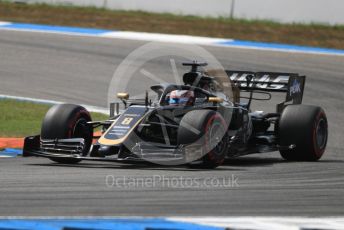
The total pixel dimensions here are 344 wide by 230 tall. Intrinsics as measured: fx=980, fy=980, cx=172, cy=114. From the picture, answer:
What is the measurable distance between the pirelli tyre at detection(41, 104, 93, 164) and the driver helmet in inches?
45.9

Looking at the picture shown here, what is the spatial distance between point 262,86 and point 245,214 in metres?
5.69

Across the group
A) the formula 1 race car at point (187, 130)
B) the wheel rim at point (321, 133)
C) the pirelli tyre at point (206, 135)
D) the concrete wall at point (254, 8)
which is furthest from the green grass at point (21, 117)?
the concrete wall at point (254, 8)

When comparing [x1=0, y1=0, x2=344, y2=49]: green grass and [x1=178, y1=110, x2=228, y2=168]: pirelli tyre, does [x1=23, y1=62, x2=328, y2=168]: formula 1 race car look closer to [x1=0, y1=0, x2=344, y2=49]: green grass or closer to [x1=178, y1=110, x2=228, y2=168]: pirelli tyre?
[x1=178, y1=110, x2=228, y2=168]: pirelli tyre

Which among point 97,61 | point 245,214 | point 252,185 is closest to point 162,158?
point 252,185

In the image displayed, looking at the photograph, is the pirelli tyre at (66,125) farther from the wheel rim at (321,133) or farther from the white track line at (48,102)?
the white track line at (48,102)

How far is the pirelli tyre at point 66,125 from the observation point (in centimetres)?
1219

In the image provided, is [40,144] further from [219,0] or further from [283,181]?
[219,0]

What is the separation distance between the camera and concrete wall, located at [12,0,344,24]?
82.7ft

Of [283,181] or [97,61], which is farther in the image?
[97,61]

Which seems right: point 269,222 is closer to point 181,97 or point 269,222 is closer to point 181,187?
point 181,187

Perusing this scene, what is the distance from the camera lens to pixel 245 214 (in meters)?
8.84

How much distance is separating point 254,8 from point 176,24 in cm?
222

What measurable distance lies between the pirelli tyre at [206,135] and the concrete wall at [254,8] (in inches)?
534

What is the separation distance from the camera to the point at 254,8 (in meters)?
26.2
